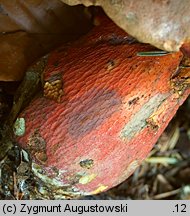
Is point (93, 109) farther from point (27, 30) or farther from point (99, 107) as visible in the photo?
point (27, 30)

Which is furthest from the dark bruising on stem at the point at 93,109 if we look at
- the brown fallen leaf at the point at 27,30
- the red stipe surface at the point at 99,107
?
the brown fallen leaf at the point at 27,30

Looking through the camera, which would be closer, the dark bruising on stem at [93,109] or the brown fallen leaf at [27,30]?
the dark bruising on stem at [93,109]

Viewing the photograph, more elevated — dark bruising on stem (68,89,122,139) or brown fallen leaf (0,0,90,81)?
brown fallen leaf (0,0,90,81)

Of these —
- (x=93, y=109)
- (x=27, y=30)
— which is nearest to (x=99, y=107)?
(x=93, y=109)

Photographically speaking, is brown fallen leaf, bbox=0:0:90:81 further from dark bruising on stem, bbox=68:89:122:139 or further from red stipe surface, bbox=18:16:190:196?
dark bruising on stem, bbox=68:89:122:139

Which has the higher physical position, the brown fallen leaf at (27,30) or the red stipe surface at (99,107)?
the brown fallen leaf at (27,30)

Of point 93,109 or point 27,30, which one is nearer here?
point 93,109

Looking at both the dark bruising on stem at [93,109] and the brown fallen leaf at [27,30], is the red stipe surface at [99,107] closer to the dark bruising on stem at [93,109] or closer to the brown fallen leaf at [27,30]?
the dark bruising on stem at [93,109]

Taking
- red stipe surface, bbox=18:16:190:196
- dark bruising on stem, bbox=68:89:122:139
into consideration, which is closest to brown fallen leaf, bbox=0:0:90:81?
red stipe surface, bbox=18:16:190:196

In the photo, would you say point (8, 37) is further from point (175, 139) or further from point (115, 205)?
point (175, 139)
